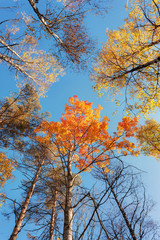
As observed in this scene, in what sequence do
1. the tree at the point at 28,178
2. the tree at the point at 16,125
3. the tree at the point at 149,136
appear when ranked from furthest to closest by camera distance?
the tree at the point at 149,136 → the tree at the point at 16,125 → the tree at the point at 28,178

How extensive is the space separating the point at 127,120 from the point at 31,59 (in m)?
7.08

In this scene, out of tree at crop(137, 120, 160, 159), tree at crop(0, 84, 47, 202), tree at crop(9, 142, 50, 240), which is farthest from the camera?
tree at crop(137, 120, 160, 159)

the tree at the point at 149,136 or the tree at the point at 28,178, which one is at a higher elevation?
the tree at the point at 149,136

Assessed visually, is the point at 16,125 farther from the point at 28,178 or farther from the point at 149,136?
the point at 149,136

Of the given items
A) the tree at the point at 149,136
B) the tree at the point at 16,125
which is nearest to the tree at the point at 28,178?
the tree at the point at 16,125

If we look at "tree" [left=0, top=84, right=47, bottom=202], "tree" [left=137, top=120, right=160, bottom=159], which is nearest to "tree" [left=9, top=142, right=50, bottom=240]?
"tree" [left=0, top=84, right=47, bottom=202]

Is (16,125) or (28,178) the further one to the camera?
(16,125)

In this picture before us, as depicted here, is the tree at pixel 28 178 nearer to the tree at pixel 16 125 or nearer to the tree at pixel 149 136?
the tree at pixel 16 125

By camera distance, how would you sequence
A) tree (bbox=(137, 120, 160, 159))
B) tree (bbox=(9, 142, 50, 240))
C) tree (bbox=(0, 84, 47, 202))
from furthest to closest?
tree (bbox=(137, 120, 160, 159))
tree (bbox=(0, 84, 47, 202))
tree (bbox=(9, 142, 50, 240))

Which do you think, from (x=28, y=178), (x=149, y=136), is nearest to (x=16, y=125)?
(x=28, y=178)

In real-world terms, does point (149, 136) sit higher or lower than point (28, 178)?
higher

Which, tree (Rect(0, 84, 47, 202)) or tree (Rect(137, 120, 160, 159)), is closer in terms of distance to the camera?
tree (Rect(0, 84, 47, 202))

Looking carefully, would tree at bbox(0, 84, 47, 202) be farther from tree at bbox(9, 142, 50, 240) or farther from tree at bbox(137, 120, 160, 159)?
tree at bbox(137, 120, 160, 159)

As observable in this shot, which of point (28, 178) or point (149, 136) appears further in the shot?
point (149, 136)
